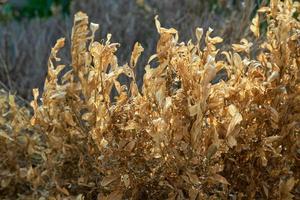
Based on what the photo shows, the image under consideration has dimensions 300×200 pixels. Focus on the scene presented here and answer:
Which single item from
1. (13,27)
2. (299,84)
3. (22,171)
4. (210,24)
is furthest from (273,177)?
(13,27)

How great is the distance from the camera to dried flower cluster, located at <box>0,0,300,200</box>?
199 centimetres

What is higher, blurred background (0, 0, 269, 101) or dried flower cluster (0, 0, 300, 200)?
dried flower cluster (0, 0, 300, 200)

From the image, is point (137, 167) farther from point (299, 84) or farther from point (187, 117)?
point (299, 84)

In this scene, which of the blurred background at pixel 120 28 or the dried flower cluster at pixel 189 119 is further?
the blurred background at pixel 120 28

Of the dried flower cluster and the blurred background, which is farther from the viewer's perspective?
the blurred background

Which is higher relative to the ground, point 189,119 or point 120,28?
point 189,119

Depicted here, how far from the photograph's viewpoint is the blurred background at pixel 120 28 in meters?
3.61

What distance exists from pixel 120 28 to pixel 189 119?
225 centimetres

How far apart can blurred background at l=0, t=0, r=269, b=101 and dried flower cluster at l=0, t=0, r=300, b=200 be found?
1093 millimetres

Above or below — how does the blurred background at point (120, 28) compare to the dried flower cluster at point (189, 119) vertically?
below

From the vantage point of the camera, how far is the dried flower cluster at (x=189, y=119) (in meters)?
1.99

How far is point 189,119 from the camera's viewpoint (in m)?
1.98

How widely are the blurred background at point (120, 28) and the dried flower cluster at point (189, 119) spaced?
1.09 meters

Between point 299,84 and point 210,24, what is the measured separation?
160cm
